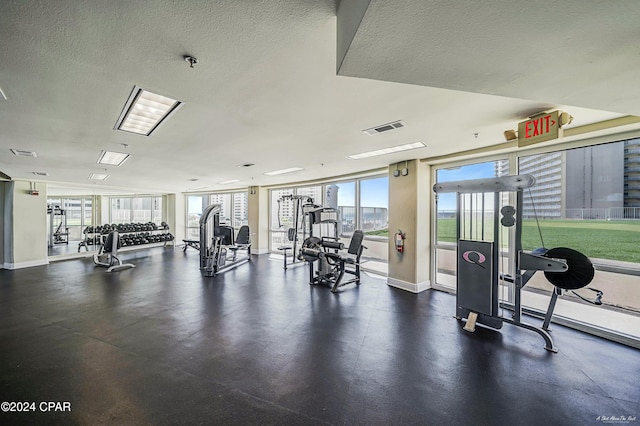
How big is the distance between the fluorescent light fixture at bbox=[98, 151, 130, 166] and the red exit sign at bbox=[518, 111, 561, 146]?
577cm

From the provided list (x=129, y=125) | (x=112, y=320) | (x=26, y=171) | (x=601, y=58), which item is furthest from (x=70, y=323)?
(x=601, y=58)

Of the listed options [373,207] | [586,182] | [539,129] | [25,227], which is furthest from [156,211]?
[586,182]

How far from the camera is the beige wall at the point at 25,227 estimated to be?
647 centimetres

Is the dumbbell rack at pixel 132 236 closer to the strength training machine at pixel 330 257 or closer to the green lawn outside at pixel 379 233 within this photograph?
the strength training machine at pixel 330 257

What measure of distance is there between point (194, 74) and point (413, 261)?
447 cm

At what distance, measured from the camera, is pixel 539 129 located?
240 cm

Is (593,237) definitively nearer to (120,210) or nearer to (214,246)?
(214,246)

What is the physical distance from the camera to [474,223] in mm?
4188

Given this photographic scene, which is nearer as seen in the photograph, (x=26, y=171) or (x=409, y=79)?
(x=409, y=79)

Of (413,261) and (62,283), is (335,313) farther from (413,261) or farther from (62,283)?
(62,283)

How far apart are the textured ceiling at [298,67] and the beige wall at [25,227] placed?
17.9 ft

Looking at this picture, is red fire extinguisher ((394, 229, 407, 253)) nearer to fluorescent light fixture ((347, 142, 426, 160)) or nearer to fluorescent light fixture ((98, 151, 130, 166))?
fluorescent light fixture ((347, 142, 426, 160))

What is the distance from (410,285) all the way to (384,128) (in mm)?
3180

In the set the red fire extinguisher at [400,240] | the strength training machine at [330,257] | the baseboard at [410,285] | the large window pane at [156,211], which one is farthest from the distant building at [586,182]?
the large window pane at [156,211]
